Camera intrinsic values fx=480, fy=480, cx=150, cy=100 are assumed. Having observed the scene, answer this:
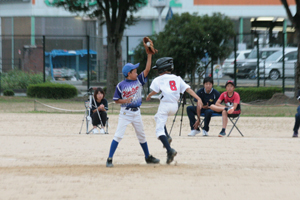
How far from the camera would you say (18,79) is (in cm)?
2698

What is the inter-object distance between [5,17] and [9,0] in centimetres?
210

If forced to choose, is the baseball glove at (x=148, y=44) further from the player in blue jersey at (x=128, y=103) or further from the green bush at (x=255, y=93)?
the green bush at (x=255, y=93)

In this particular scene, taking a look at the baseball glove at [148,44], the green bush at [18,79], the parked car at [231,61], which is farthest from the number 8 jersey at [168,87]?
the green bush at [18,79]

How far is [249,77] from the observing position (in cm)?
2503

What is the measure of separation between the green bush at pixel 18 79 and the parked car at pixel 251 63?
10.8 meters

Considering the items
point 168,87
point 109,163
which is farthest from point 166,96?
point 109,163

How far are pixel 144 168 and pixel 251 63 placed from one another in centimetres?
1943

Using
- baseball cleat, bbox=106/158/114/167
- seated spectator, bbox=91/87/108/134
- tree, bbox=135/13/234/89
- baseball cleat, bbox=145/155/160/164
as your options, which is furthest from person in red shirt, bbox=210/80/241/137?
tree, bbox=135/13/234/89

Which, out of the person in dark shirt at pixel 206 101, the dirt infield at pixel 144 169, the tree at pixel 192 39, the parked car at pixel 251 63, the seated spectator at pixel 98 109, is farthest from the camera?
the parked car at pixel 251 63

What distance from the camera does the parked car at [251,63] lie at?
82.5 feet

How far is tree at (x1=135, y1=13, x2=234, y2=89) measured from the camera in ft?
72.9

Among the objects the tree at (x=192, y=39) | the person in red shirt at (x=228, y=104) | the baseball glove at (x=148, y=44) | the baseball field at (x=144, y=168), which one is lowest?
the baseball field at (x=144, y=168)

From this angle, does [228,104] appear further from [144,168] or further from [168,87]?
[144,168]

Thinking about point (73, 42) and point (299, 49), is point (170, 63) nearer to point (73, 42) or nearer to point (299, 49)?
point (299, 49)
